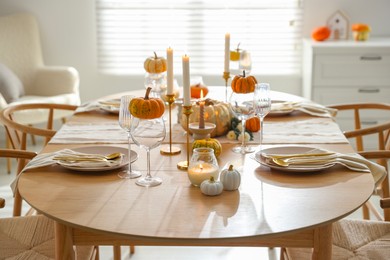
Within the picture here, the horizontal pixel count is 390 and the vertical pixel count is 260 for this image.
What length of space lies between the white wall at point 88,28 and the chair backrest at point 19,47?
16 centimetres

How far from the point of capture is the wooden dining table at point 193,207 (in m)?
1.65

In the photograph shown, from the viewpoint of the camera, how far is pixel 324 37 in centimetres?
473

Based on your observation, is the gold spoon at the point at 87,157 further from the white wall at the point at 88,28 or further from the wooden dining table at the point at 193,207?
the white wall at the point at 88,28

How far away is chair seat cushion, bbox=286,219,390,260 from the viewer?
2.12 meters

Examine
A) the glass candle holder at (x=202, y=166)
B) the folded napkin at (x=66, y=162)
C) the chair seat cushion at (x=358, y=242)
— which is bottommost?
the chair seat cushion at (x=358, y=242)

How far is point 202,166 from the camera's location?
192cm

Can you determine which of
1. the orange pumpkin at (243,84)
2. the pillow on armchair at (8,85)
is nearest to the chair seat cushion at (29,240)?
the orange pumpkin at (243,84)

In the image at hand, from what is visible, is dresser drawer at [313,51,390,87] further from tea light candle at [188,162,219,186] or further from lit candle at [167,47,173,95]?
tea light candle at [188,162,219,186]

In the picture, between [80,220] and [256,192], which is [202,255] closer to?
[256,192]

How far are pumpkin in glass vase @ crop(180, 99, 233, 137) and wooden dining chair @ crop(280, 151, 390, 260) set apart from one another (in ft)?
1.75

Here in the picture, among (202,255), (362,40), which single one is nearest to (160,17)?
(362,40)

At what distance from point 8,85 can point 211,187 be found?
2996 millimetres

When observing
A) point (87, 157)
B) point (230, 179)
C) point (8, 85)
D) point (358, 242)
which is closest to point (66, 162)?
point (87, 157)

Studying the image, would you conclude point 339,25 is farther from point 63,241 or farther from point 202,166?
point 63,241
